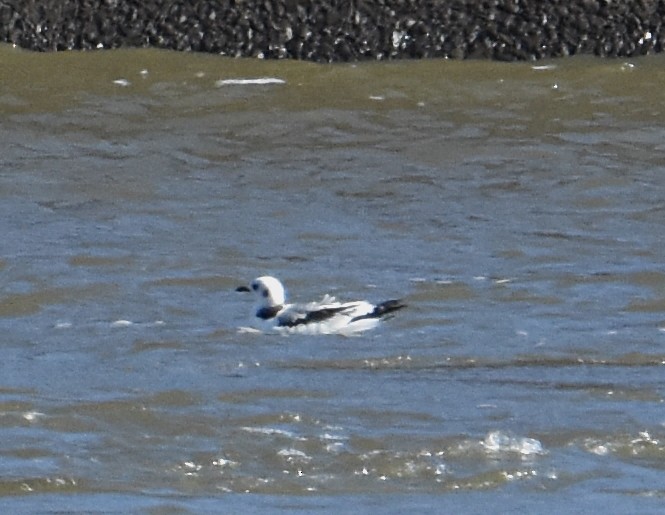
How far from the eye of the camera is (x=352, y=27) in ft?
42.1

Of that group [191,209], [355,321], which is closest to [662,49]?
[191,209]

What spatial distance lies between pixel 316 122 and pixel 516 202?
5.82 ft

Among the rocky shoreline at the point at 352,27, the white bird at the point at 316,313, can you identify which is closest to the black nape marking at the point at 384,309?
the white bird at the point at 316,313

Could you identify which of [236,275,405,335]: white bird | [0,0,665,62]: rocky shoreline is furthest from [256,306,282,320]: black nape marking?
[0,0,665,62]: rocky shoreline

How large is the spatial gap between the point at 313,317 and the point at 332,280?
839mm

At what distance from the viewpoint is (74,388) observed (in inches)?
317

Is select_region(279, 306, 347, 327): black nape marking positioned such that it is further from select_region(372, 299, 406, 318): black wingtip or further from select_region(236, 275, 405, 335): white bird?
select_region(372, 299, 406, 318): black wingtip

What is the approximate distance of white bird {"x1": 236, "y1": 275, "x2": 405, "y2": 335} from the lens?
8977 millimetres

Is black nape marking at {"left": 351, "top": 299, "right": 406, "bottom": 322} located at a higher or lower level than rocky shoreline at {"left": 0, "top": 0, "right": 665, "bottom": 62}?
lower

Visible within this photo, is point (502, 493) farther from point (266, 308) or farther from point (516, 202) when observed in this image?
point (516, 202)

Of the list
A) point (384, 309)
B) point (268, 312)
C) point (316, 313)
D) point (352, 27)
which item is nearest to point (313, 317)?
point (316, 313)

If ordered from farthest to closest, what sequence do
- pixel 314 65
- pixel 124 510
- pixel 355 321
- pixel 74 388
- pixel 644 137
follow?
pixel 314 65 < pixel 644 137 < pixel 355 321 < pixel 74 388 < pixel 124 510

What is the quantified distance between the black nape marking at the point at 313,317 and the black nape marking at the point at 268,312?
6 cm

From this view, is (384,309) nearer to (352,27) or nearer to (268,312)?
(268,312)
